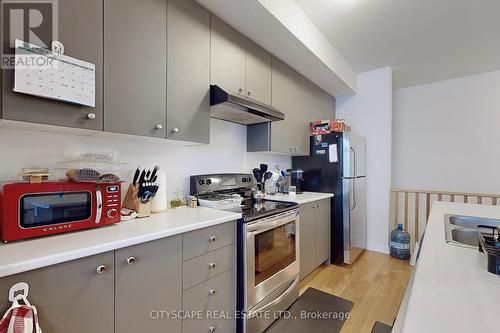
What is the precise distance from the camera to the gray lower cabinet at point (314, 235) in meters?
2.28

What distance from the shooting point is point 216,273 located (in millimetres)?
1376

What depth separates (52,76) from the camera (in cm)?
95

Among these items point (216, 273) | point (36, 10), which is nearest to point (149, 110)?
point (36, 10)

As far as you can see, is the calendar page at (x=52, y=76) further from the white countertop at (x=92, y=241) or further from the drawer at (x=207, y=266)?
the drawer at (x=207, y=266)

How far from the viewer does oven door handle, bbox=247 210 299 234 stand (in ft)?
5.12

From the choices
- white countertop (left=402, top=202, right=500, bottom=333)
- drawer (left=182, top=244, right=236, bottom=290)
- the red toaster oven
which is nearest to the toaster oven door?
the red toaster oven

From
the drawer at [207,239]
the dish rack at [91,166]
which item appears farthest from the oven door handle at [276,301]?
the dish rack at [91,166]

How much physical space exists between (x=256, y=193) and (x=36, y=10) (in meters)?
1.93

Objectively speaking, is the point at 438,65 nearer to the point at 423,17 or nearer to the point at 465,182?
the point at 423,17

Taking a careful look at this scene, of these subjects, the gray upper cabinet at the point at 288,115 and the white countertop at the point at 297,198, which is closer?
the white countertop at the point at 297,198

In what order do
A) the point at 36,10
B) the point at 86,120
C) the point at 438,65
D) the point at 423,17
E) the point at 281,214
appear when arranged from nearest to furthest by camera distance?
the point at 36,10 < the point at 86,120 < the point at 281,214 < the point at 423,17 < the point at 438,65

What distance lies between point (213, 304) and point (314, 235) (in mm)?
1427

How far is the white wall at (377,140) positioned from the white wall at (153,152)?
143 centimetres

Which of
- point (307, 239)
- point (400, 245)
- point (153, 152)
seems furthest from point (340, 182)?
point (153, 152)
